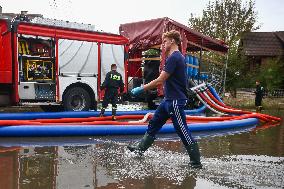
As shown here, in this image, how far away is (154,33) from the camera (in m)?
14.2

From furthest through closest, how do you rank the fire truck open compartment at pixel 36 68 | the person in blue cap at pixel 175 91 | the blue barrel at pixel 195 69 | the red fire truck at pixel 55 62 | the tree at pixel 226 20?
1. the tree at pixel 226 20
2. the blue barrel at pixel 195 69
3. the fire truck open compartment at pixel 36 68
4. the red fire truck at pixel 55 62
5. the person in blue cap at pixel 175 91

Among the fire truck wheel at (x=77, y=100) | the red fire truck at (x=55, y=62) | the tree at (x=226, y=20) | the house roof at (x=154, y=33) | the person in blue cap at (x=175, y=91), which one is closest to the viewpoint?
the person in blue cap at (x=175, y=91)

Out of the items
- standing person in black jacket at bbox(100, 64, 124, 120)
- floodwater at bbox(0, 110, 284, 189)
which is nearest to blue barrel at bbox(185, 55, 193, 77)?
standing person in black jacket at bbox(100, 64, 124, 120)

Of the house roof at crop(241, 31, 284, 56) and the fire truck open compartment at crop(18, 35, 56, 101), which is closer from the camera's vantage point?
the fire truck open compartment at crop(18, 35, 56, 101)

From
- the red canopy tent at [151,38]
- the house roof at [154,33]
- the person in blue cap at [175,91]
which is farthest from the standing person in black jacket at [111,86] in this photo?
the person in blue cap at [175,91]

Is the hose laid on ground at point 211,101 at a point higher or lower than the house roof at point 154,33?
lower

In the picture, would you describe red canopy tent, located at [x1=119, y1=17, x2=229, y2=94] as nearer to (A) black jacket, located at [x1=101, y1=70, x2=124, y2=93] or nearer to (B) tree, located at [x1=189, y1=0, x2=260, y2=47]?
(A) black jacket, located at [x1=101, y1=70, x2=124, y2=93]

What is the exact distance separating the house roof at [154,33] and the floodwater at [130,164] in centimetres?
653

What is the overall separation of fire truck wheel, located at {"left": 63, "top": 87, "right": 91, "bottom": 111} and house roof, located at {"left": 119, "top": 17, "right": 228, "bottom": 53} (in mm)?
3285

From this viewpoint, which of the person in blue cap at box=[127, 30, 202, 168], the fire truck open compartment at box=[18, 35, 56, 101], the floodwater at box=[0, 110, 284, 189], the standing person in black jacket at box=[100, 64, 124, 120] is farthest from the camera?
the fire truck open compartment at box=[18, 35, 56, 101]

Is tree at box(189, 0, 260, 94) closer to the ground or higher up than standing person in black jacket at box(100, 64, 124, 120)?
higher up

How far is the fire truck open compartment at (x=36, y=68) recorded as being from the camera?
11.5 meters

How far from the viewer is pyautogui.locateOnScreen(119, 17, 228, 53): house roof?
45.3 ft

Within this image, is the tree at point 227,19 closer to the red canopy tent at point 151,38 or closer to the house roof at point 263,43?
the house roof at point 263,43
